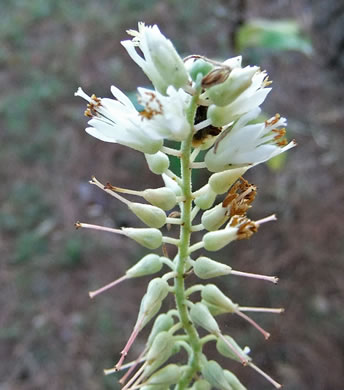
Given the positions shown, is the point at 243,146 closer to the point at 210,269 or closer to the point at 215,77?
the point at 215,77

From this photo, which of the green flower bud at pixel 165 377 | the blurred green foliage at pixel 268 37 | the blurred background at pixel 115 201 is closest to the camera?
the green flower bud at pixel 165 377

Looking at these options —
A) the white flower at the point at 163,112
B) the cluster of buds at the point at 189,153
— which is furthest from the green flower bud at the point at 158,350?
the white flower at the point at 163,112

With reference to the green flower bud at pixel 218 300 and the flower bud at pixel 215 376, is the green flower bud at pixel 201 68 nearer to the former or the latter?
the green flower bud at pixel 218 300

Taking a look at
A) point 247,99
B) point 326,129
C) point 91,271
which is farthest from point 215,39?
point 247,99

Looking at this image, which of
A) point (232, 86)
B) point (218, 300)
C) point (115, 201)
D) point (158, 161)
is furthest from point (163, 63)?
point (115, 201)

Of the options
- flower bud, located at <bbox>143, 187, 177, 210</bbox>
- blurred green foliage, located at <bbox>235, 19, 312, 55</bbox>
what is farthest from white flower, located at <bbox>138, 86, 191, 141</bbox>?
blurred green foliage, located at <bbox>235, 19, 312, 55</bbox>

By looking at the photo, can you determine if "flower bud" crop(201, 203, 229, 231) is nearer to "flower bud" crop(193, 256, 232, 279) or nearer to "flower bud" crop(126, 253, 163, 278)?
"flower bud" crop(193, 256, 232, 279)
